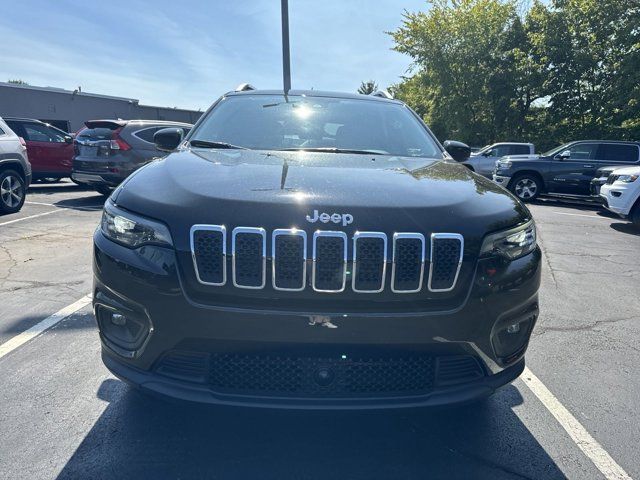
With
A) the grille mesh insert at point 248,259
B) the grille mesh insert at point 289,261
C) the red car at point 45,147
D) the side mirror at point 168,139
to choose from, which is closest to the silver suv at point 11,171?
the red car at point 45,147

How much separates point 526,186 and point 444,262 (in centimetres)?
1286

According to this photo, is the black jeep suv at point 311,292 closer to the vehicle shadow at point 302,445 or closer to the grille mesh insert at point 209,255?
the grille mesh insert at point 209,255

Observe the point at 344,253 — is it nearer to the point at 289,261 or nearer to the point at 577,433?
the point at 289,261

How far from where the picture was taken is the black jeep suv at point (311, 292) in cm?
180

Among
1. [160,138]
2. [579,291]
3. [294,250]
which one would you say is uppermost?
[160,138]

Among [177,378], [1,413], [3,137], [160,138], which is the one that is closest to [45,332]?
[1,413]

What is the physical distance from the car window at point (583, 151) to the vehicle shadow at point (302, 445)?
488 inches

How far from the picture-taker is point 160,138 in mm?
3430

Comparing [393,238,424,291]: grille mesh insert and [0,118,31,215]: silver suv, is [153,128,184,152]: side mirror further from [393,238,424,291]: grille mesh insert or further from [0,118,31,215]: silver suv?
[0,118,31,215]: silver suv

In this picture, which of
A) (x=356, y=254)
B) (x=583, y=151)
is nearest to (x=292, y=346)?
(x=356, y=254)

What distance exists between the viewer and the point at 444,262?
188cm

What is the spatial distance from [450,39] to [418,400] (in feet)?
91.2

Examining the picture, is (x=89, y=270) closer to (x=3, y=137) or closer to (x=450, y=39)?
(x=3, y=137)

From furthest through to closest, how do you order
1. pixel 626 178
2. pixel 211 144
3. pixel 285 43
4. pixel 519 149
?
pixel 519 149 → pixel 285 43 → pixel 626 178 → pixel 211 144
